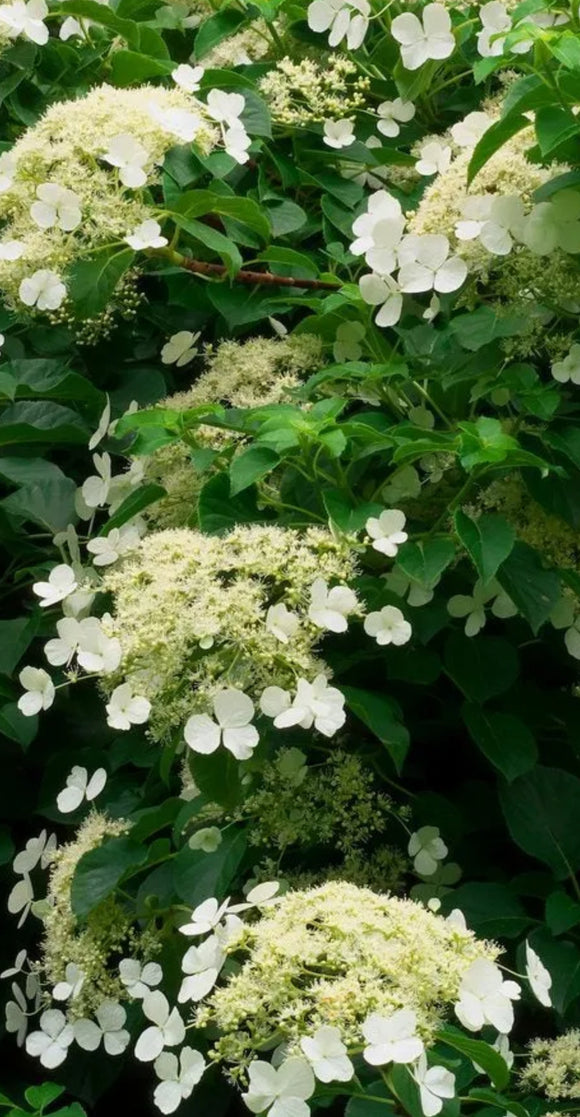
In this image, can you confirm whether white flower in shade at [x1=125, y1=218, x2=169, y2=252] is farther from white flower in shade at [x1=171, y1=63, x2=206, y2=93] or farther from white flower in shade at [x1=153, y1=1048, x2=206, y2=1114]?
white flower in shade at [x1=153, y1=1048, x2=206, y2=1114]

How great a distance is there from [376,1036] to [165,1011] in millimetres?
369

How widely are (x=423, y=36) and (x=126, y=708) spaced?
1.09 meters

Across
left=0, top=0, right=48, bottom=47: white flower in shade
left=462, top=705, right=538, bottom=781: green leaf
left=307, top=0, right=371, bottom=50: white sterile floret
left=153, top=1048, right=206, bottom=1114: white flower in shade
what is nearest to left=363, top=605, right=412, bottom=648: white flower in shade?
left=462, top=705, right=538, bottom=781: green leaf

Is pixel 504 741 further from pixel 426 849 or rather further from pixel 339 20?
pixel 339 20

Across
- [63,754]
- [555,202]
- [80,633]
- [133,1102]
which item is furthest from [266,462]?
[133,1102]

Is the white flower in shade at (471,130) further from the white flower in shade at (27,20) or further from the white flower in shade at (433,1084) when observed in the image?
the white flower in shade at (433,1084)

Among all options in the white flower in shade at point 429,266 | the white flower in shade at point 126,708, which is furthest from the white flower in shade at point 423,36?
the white flower in shade at point 126,708

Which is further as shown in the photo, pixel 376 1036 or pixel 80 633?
pixel 80 633

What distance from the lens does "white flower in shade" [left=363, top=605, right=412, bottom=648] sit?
1856 mm

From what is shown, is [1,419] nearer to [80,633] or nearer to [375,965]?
[80,633]

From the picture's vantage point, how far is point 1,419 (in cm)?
233

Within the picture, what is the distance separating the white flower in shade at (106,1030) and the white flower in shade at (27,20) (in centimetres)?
135

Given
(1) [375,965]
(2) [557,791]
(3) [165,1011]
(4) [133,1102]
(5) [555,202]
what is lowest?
(4) [133,1102]

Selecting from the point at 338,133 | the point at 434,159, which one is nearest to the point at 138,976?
the point at 434,159
